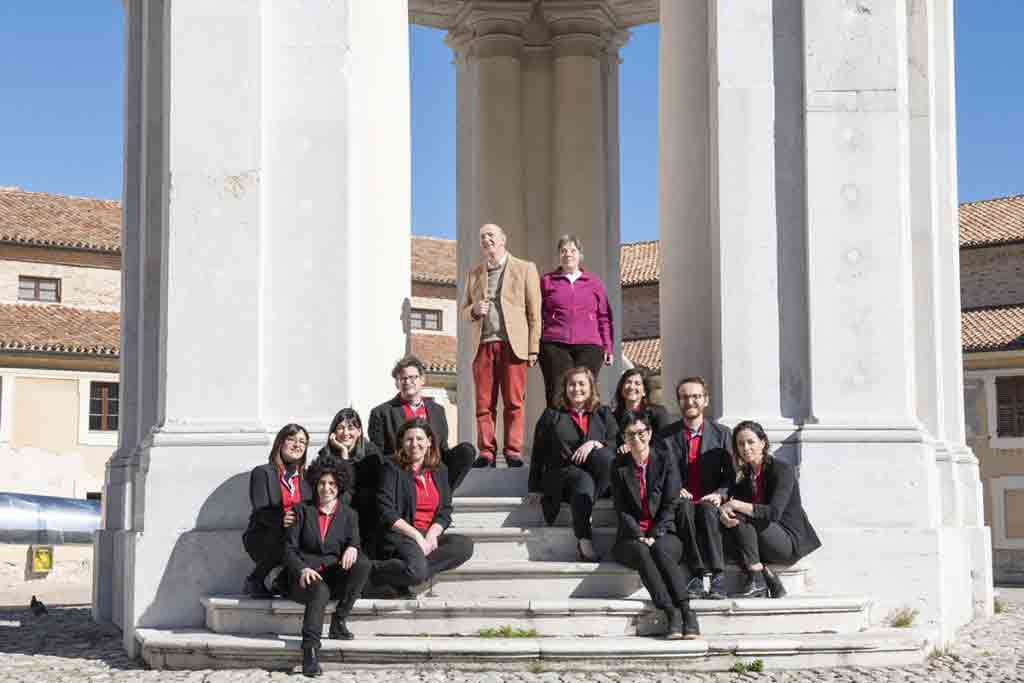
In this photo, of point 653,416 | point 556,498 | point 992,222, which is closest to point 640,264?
point 992,222

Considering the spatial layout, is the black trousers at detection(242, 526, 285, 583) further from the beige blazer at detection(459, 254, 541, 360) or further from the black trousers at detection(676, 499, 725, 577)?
the beige blazer at detection(459, 254, 541, 360)

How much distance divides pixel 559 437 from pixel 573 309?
1772 mm

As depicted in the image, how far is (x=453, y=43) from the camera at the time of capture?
63.5 ft

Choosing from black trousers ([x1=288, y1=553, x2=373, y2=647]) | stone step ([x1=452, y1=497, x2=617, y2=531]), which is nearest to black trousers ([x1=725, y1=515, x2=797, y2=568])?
stone step ([x1=452, y1=497, x2=617, y2=531])

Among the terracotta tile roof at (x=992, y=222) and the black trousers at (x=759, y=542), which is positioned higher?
the terracotta tile roof at (x=992, y=222)

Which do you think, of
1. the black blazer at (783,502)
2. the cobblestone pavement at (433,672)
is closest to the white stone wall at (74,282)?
the cobblestone pavement at (433,672)

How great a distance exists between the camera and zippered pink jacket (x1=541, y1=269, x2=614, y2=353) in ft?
43.2

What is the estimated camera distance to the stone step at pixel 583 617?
10.2 meters

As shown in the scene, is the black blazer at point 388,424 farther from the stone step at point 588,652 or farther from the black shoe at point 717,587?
the black shoe at point 717,587

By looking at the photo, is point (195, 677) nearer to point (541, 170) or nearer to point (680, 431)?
point (680, 431)

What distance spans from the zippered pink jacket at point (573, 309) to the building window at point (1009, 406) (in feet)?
108

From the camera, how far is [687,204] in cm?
1306

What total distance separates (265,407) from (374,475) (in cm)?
148

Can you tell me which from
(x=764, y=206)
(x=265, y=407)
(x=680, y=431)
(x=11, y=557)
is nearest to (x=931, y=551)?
(x=680, y=431)
